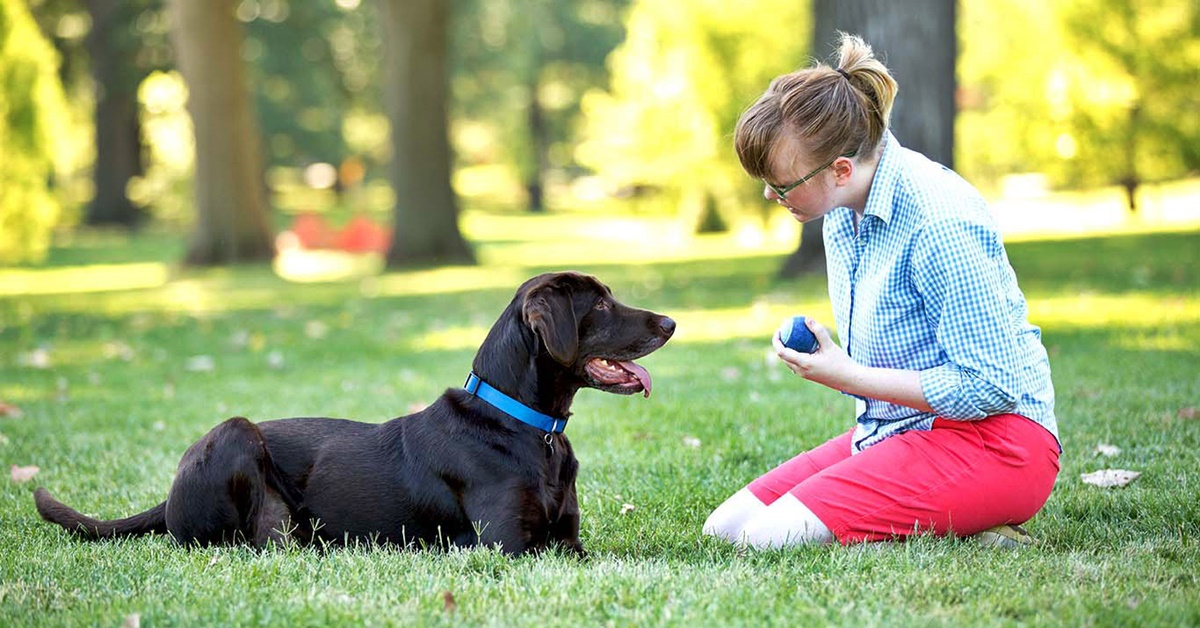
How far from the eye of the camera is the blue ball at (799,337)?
13.8ft

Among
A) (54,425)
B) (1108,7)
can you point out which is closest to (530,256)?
(1108,7)

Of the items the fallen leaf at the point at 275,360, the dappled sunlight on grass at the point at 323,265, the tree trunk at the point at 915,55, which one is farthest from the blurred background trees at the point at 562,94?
the fallen leaf at the point at 275,360

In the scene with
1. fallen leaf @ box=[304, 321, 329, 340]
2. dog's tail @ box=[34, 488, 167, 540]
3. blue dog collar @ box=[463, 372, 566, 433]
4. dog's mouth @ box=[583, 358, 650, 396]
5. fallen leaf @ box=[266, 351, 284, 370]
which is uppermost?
dog's mouth @ box=[583, 358, 650, 396]

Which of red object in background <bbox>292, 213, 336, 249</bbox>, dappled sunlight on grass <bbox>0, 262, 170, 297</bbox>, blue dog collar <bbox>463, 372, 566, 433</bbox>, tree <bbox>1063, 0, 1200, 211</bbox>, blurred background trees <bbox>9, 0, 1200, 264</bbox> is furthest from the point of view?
red object in background <bbox>292, 213, 336, 249</bbox>

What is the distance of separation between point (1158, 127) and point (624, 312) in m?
27.7

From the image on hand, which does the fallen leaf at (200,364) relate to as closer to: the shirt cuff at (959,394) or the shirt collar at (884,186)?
the shirt collar at (884,186)

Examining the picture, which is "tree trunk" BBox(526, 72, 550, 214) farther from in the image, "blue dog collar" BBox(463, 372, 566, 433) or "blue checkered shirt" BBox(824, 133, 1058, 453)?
"blue checkered shirt" BBox(824, 133, 1058, 453)

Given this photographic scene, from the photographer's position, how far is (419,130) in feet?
67.6

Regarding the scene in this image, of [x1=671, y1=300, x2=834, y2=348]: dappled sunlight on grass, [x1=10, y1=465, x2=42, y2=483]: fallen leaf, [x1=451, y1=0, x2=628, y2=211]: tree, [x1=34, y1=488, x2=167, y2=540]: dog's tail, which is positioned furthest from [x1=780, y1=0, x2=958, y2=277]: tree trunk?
[x1=451, y1=0, x2=628, y2=211]: tree

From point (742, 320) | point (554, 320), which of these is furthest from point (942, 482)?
point (742, 320)

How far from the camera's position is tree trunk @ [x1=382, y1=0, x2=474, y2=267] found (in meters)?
20.3

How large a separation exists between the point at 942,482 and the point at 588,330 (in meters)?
1.40

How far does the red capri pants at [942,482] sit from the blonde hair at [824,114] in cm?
106

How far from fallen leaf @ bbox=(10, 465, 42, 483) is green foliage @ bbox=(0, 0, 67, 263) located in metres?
16.7
